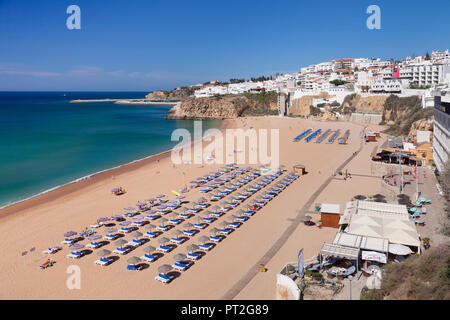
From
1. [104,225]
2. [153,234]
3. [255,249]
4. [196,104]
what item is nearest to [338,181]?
[255,249]

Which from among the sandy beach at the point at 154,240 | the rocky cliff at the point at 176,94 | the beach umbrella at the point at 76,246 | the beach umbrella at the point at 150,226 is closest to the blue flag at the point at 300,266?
the sandy beach at the point at 154,240

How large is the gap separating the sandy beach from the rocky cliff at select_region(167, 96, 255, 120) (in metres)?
48.1

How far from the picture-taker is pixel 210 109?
75688 mm

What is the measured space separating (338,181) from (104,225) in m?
14.1

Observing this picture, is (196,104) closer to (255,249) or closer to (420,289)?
(255,249)

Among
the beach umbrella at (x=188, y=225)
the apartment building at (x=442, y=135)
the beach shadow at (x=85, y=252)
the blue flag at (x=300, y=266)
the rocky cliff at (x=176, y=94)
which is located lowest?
the beach shadow at (x=85, y=252)

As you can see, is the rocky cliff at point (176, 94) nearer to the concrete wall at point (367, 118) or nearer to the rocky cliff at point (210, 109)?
the rocky cliff at point (210, 109)

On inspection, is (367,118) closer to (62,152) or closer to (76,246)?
(62,152)

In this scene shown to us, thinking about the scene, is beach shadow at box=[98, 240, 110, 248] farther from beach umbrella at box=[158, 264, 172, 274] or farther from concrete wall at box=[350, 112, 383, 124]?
concrete wall at box=[350, 112, 383, 124]

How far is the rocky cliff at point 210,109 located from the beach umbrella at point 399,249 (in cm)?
6320

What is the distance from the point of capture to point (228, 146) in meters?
36.2

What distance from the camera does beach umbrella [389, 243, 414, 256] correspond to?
10.6m

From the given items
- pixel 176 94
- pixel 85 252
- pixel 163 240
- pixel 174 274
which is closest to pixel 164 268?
pixel 174 274

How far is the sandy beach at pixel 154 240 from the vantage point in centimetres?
1046
